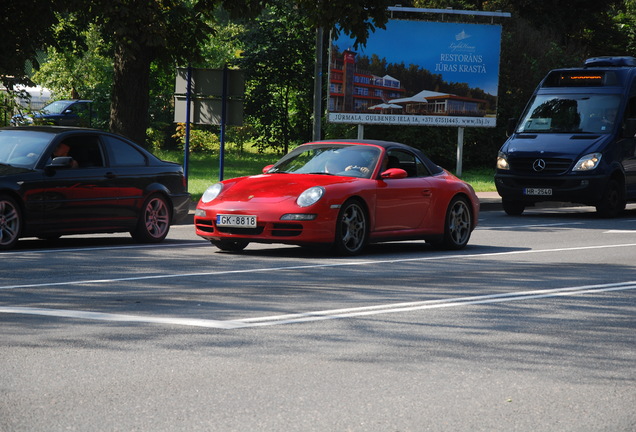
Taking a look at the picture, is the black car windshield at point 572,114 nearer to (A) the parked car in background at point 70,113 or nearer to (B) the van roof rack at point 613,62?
(B) the van roof rack at point 613,62

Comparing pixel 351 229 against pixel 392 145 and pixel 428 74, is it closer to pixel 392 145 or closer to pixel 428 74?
pixel 392 145

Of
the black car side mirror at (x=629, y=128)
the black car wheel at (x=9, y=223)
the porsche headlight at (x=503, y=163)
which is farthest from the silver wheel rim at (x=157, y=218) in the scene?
the black car side mirror at (x=629, y=128)

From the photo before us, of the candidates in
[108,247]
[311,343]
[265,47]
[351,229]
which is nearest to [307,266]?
[351,229]

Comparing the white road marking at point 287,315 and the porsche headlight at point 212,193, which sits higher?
the porsche headlight at point 212,193

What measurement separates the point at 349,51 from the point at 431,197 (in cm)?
1680

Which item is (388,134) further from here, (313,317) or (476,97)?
(313,317)

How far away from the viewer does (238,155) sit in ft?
133

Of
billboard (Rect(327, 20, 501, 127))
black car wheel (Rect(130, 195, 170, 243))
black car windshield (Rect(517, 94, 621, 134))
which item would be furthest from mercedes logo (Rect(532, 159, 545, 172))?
billboard (Rect(327, 20, 501, 127))

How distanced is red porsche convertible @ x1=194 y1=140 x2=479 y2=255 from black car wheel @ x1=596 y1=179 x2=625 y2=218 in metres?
7.27

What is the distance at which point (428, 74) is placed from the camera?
31.8m

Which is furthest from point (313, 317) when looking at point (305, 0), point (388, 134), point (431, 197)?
point (388, 134)

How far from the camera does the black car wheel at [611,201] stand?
21500 millimetres

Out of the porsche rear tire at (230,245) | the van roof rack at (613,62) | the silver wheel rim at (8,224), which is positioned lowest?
the porsche rear tire at (230,245)

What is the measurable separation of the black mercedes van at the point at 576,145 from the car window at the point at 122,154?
9.07 meters
